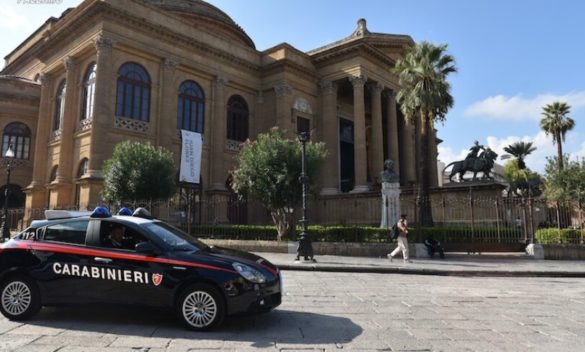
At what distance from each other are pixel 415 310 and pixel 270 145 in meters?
13.8

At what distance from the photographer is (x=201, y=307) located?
213 inches

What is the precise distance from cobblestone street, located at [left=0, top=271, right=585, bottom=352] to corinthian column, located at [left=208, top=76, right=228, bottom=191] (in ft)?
75.6

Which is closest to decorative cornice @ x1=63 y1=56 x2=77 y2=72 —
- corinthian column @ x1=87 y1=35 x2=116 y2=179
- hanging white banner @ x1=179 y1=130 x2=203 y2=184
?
corinthian column @ x1=87 y1=35 x2=116 y2=179

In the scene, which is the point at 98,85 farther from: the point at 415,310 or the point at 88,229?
the point at 415,310

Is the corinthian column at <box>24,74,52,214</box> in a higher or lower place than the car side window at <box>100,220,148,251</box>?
higher

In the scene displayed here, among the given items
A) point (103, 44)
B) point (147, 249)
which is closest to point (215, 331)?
point (147, 249)

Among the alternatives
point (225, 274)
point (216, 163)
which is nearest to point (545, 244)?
point (225, 274)

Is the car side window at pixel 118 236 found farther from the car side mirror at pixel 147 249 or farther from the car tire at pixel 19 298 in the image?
the car tire at pixel 19 298

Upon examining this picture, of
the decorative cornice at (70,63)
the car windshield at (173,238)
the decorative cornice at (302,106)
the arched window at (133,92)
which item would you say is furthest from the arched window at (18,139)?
the car windshield at (173,238)

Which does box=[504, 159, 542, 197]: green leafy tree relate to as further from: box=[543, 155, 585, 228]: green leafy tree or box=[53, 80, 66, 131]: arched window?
box=[53, 80, 66, 131]: arched window

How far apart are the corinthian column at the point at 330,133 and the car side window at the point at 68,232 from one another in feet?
93.6

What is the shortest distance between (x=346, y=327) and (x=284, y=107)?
28.8m

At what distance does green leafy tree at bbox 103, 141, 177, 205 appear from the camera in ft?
69.1

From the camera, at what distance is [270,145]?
19906mm
